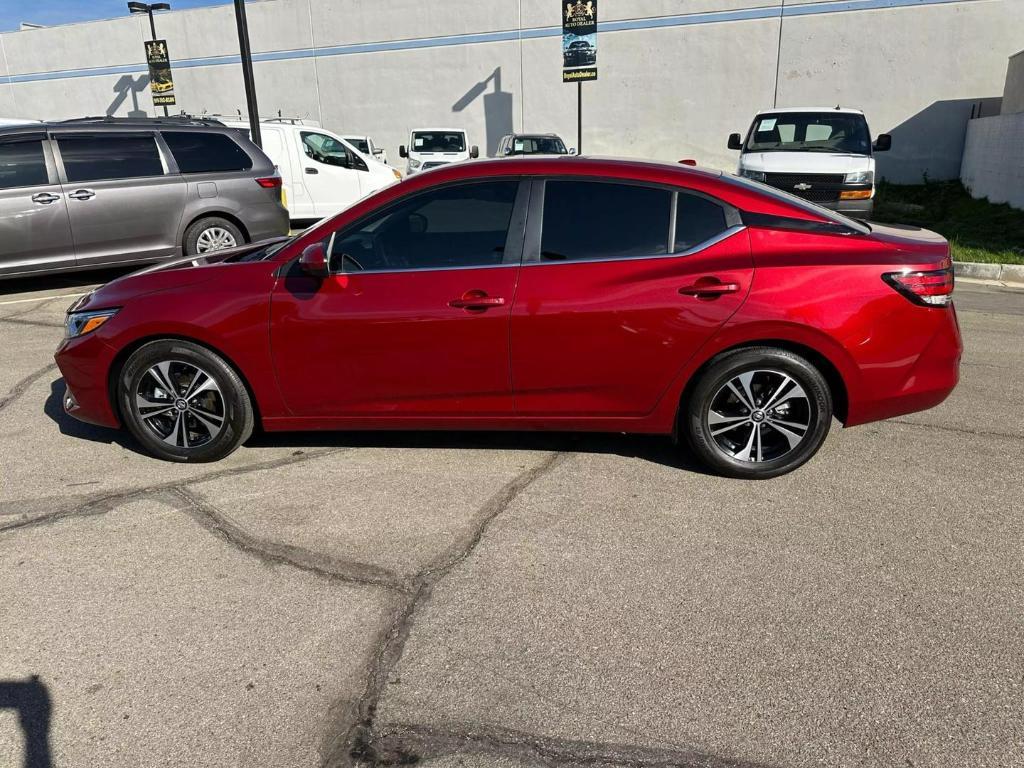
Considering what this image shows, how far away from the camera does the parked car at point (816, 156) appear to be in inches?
→ 429

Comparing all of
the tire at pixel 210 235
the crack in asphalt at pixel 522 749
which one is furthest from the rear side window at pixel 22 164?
the crack in asphalt at pixel 522 749

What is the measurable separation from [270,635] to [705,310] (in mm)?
2406

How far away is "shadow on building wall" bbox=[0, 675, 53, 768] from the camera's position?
2258 mm

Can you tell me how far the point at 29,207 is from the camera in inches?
318

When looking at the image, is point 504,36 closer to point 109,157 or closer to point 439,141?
point 439,141

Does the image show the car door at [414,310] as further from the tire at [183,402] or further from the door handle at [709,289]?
the door handle at [709,289]

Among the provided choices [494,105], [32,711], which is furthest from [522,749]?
[494,105]

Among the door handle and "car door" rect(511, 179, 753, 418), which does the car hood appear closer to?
"car door" rect(511, 179, 753, 418)

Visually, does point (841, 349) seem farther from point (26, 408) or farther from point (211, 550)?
point (26, 408)

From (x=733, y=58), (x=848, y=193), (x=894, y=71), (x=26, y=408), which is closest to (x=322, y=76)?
(x=733, y=58)

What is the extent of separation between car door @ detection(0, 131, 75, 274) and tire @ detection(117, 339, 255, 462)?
5.11 m

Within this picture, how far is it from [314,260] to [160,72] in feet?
91.6

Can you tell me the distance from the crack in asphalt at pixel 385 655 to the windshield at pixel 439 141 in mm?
18661

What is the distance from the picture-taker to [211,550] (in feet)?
11.1
